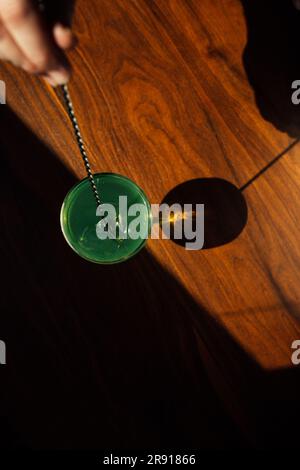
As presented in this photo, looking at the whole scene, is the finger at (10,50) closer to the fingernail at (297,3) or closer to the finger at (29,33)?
the finger at (29,33)

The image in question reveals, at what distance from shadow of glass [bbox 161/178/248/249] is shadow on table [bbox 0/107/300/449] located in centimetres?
9

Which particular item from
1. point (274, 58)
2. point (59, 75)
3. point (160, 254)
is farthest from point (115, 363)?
point (274, 58)

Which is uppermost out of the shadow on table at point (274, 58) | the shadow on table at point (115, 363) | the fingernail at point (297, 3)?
the fingernail at point (297, 3)

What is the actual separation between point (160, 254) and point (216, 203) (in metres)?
0.11

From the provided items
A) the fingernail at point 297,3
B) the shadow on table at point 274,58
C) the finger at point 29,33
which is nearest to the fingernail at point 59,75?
the finger at point 29,33

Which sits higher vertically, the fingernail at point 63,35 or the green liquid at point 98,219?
the green liquid at point 98,219

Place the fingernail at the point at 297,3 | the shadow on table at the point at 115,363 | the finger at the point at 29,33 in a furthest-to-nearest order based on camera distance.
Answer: the fingernail at the point at 297,3 < the shadow on table at the point at 115,363 < the finger at the point at 29,33

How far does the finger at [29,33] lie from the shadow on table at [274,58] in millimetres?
463

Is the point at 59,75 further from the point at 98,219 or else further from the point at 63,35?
the point at 98,219

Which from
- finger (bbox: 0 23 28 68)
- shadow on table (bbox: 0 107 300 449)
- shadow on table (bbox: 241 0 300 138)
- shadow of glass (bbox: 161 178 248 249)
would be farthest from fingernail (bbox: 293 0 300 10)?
finger (bbox: 0 23 28 68)

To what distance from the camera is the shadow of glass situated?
647mm

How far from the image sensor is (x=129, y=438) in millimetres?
604

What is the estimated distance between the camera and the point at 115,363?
2.00 feet

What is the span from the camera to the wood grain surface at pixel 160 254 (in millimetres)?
608
